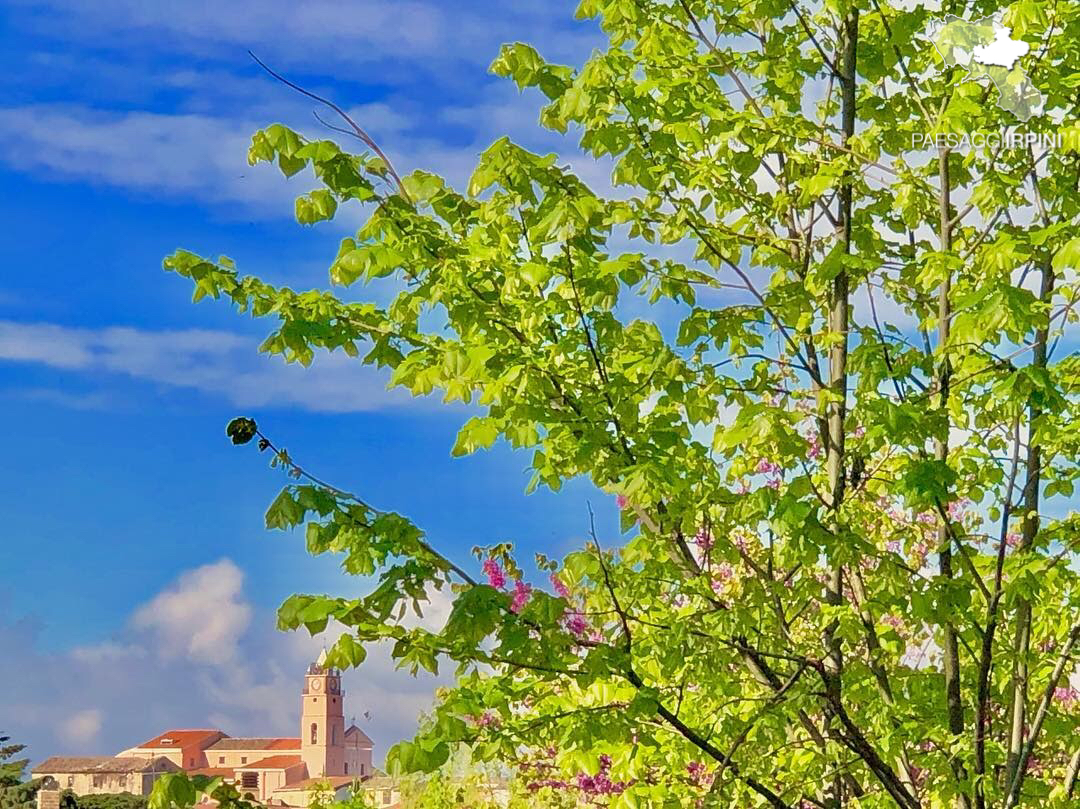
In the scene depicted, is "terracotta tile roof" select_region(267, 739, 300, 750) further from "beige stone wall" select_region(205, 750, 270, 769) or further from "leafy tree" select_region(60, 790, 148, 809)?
"leafy tree" select_region(60, 790, 148, 809)

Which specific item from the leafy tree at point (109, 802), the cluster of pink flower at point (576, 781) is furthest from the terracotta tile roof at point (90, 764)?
the cluster of pink flower at point (576, 781)

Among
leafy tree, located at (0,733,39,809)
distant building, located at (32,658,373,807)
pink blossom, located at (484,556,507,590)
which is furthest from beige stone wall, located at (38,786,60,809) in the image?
distant building, located at (32,658,373,807)

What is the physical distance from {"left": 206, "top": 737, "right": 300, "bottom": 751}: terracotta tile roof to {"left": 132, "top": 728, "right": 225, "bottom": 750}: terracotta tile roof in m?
0.94

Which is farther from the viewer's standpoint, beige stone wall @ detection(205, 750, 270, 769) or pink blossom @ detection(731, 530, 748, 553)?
beige stone wall @ detection(205, 750, 270, 769)

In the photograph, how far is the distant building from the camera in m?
83.6

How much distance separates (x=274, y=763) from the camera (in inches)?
4031

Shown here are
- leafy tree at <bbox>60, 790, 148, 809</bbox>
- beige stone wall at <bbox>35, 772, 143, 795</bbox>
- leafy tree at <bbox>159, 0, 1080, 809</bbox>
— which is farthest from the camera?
beige stone wall at <bbox>35, 772, 143, 795</bbox>

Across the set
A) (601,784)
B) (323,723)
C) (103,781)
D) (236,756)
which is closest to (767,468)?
(601,784)

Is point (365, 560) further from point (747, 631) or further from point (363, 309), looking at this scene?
point (747, 631)

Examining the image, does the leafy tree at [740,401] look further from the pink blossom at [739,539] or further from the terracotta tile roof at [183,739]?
the terracotta tile roof at [183,739]

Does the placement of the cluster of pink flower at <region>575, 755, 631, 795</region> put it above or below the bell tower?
below

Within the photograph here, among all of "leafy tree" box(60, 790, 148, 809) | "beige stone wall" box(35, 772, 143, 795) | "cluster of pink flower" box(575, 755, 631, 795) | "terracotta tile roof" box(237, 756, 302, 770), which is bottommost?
"cluster of pink flower" box(575, 755, 631, 795)

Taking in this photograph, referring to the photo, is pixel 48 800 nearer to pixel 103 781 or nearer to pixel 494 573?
pixel 494 573

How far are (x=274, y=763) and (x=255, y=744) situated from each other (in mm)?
5469
